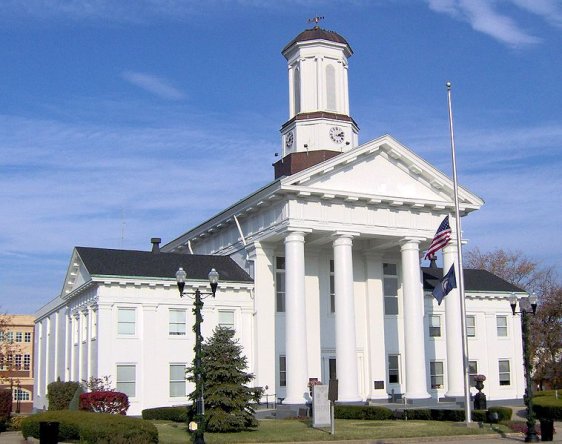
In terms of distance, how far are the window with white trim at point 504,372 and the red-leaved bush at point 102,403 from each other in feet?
83.1

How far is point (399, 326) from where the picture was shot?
48.6 metres

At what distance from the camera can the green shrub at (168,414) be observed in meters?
35.5

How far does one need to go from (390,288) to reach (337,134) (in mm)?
9454

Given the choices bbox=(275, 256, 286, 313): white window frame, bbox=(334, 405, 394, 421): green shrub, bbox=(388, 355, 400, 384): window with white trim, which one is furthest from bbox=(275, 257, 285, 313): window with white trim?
bbox=(334, 405, 394, 421): green shrub

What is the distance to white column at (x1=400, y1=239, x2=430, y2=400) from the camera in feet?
144

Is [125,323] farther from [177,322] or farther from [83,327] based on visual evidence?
[83,327]

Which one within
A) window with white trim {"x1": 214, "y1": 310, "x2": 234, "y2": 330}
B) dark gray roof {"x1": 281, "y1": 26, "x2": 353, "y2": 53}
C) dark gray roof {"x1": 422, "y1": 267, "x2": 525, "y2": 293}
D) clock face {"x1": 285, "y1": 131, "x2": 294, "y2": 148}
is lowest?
window with white trim {"x1": 214, "y1": 310, "x2": 234, "y2": 330}

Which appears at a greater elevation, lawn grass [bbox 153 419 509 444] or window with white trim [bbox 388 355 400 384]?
window with white trim [bbox 388 355 400 384]

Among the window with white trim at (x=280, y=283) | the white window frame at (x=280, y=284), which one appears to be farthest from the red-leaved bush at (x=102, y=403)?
the window with white trim at (x=280, y=283)

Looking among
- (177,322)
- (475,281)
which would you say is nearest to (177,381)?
(177,322)

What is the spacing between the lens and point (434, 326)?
1978 inches

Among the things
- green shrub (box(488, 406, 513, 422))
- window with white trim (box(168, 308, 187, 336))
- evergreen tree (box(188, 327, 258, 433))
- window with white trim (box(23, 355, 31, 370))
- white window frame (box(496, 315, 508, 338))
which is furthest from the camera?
window with white trim (box(23, 355, 31, 370))

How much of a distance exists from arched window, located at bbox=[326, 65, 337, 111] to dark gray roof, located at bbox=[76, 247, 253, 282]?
1067 centimetres

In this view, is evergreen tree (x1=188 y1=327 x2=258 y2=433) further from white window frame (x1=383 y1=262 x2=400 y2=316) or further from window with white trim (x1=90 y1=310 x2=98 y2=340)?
white window frame (x1=383 y1=262 x2=400 y2=316)
